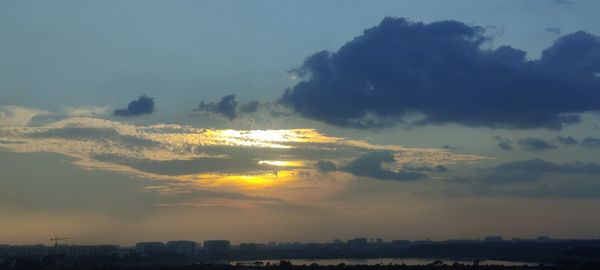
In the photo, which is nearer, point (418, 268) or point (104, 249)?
point (418, 268)

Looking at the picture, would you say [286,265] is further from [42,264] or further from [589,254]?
[589,254]

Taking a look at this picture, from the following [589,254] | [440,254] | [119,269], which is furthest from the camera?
[440,254]

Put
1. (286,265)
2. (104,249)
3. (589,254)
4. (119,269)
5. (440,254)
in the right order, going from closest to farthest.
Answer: (119,269), (286,265), (589,254), (440,254), (104,249)

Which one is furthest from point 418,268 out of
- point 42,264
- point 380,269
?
point 42,264

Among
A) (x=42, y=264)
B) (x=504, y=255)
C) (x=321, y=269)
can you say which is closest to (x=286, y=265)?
(x=321, y=269)

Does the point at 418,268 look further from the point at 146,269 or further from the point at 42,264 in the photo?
the point at 42,264

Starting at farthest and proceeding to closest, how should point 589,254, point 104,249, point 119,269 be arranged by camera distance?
point 104,249 → point 589,254 → point 119,269

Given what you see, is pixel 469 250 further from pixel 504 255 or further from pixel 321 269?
pixel 321 269

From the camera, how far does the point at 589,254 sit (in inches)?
4449

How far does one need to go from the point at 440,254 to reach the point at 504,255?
81.5 ft

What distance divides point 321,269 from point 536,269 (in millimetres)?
23441

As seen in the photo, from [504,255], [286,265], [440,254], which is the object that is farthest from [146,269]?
[440,254]

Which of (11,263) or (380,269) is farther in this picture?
(11,263)

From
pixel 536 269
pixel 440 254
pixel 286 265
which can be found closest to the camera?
pixel 536 269
